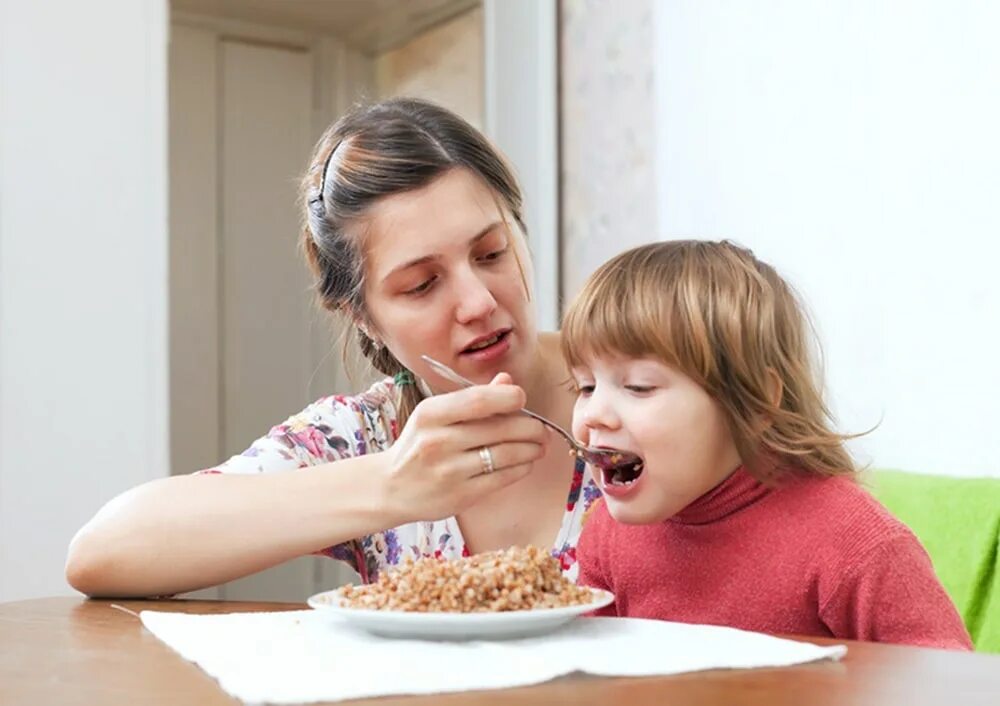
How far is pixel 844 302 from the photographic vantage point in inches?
99.0

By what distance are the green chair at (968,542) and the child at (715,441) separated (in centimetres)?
29

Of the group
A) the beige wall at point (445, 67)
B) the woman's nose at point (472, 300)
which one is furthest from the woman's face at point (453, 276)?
the beige wall at point (445, 67)

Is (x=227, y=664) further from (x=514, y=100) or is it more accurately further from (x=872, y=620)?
(x=514, y=100)

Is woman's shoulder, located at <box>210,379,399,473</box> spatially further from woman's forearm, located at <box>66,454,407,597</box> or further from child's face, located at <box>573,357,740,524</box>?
child's face, located at <box>573,357,740,524</box>

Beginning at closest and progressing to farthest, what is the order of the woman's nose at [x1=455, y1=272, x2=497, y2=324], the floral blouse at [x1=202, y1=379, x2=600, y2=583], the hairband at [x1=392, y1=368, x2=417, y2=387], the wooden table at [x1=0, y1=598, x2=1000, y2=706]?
the wooden table at [x1=0, y1=598, x2=1000, y2=706]
the woman's nose at [x1=455, y1=272, x2=497, y2=324]
the floral blouse at [x1=202, y1=379, x2=600, y2=583]
the hairband at [x1=392, y1=368, x2=417, y2=387]

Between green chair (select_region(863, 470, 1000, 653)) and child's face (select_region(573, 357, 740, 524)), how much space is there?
1.14ft

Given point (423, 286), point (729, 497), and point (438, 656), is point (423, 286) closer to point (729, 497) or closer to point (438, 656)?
point (729, 497)

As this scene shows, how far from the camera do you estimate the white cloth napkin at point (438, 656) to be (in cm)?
79

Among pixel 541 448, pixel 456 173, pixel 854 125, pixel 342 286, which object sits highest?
pixel 854 125

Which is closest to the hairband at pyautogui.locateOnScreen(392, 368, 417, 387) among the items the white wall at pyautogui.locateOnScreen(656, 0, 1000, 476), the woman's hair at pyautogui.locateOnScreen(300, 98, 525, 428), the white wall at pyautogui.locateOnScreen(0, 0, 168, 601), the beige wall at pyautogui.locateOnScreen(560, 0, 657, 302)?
the woman's hair at pyautogui.locateOnScreen(300, 98, 525, 428)

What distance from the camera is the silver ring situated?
49.6 inches

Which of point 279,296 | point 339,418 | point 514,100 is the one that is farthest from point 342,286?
point 279,296

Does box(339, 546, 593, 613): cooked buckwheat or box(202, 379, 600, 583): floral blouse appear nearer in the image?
box(339, 546, 593, 613): cooked buckwheat

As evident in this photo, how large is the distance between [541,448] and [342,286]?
1.76 feet
